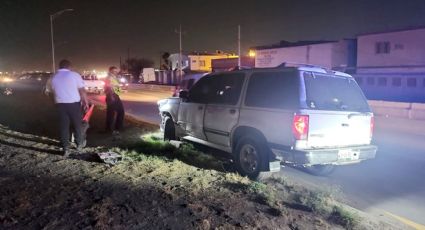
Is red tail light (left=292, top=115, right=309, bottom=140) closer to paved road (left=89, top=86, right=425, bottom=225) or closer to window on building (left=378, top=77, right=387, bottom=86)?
paved road (left=89, top=86, right=425, bottom=225)

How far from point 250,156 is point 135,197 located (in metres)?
2.36

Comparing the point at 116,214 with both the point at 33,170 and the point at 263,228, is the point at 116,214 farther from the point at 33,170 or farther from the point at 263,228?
the point at 33,170

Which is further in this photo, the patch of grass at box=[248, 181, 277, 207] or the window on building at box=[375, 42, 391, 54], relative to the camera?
the window on building at box=[375, 42, 391, 54]

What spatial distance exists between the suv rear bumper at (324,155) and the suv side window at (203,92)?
2.22 m

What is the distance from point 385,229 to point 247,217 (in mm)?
1486

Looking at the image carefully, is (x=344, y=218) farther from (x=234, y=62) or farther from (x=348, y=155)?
(x=234, y=62)

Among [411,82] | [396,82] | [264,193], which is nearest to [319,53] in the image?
[396,82]

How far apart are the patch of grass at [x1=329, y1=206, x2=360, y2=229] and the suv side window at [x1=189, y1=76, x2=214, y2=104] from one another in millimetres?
3777

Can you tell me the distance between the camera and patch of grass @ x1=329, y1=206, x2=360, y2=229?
468 cm

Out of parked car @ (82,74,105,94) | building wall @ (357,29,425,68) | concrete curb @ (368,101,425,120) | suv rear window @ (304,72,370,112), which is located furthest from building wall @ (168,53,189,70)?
suv rear window @ (304,72,370,112)

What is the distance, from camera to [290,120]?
6.20 meters

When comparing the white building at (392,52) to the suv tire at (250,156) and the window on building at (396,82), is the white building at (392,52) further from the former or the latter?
the suv tire at (250,156)

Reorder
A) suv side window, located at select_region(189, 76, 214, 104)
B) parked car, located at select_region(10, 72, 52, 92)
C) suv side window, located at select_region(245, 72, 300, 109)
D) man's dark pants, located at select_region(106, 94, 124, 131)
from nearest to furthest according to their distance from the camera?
suv side window, located at select_region(245, 72, 300, 109) < suv side window, located at select_region(189, 76, 214, 104) < man's dark pants, located at select_region(106, 94, 124, 131) < parked car, located at select_region(10, 72, 52, 92)

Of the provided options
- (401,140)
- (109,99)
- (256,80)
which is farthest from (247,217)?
(401,140)
